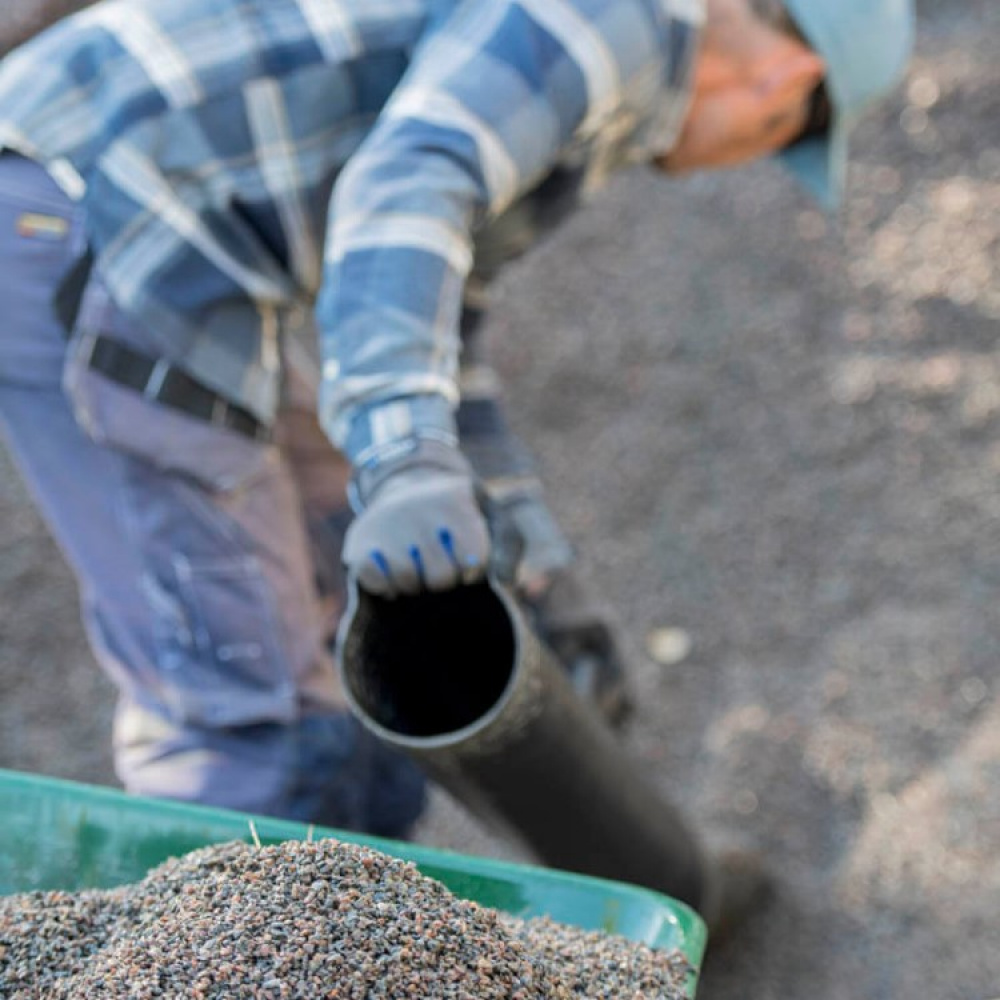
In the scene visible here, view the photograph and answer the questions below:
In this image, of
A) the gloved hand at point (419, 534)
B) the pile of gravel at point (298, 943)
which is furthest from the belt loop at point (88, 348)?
the pile of gravel at point (298, 943)

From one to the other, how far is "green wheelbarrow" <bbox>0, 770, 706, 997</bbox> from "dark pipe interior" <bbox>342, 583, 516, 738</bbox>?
0.18m

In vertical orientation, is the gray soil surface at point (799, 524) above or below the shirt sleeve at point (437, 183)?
below

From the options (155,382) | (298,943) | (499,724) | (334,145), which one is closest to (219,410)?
(155,382)

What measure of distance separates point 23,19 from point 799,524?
1.79 meters

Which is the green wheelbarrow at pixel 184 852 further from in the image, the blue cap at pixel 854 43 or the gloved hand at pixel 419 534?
the blue cap at pixel 854 43

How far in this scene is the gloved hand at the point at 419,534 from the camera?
117cm

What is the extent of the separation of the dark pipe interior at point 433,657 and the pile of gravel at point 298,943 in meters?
0.31

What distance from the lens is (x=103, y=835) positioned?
107 cm

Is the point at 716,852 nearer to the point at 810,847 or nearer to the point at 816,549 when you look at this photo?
the point at 810,847

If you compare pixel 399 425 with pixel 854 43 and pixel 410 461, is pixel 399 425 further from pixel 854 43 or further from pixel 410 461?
pixel 854 43

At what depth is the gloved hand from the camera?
117 centimetres

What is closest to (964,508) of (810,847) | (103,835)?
(810,847)

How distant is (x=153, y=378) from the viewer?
4.95 feet

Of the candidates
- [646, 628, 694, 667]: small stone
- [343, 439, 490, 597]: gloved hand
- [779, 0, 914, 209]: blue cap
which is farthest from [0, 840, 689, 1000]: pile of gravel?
[646, 628, 694, 667]: small stone
